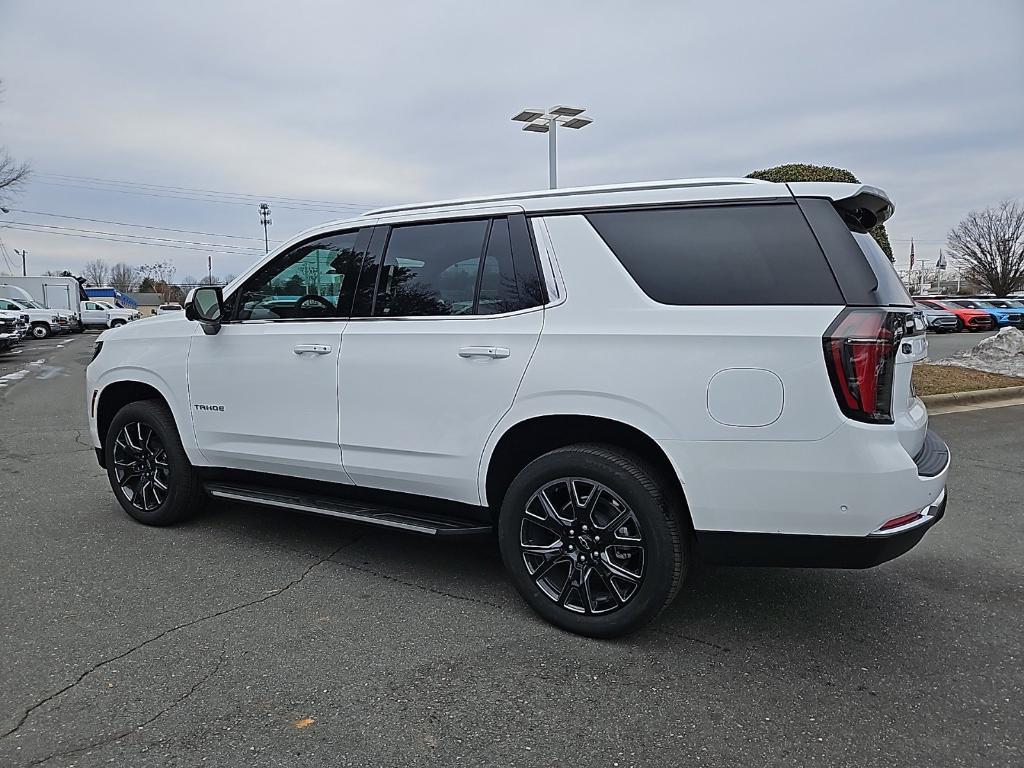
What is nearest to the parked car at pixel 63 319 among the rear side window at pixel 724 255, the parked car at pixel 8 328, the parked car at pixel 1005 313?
the parked car at pixel 8 328

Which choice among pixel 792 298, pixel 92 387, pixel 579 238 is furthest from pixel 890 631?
pixel 92 387

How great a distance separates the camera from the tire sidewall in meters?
4.70

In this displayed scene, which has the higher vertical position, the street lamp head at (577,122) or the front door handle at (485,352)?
the street lamp head at (577,122)

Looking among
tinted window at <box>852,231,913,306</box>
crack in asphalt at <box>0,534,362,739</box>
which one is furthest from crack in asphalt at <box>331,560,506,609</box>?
tinted window at <box>852,231,913,306</box>

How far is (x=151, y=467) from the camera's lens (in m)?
4.87

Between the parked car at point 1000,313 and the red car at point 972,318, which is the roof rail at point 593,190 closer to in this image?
the red car at point 972,318

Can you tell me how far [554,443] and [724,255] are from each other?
1138 mm

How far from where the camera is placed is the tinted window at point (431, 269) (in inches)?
145

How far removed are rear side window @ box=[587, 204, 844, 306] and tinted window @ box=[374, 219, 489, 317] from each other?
721 millimetres

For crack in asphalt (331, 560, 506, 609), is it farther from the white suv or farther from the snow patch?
the snow patch

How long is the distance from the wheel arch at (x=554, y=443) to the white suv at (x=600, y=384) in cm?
1

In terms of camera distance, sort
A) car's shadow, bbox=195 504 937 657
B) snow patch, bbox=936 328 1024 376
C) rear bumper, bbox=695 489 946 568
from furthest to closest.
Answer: snow patch, bbox=936 328 1024 376 < car's shadow, bbox=195 504 937 657 < rear bumper, bbox=695 489 946 568

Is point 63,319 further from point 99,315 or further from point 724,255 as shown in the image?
point 724,255

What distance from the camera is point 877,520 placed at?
2777 mm
